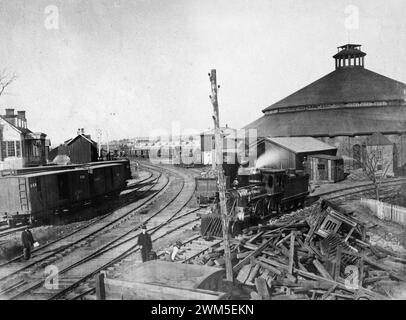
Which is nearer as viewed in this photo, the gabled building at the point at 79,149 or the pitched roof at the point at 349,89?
the gabled building at the point at 79,149

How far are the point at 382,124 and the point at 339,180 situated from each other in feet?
43.5

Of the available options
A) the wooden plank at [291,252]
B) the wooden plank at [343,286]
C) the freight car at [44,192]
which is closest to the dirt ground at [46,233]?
the freight car at [44,192]

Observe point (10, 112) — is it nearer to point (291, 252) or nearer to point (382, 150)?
point (291, 252)

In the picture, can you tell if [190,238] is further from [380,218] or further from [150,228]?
[380,218]

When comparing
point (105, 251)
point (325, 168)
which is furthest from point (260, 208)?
point (325, 168)

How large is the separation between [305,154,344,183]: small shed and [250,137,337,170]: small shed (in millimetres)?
1060

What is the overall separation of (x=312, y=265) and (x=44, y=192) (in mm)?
15083

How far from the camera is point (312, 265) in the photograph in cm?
1231

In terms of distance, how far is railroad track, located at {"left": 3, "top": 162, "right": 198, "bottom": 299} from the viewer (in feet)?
35.9

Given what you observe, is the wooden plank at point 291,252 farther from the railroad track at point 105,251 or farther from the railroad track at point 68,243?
the railroad track at point 68,243

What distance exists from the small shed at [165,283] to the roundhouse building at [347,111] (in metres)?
35.8

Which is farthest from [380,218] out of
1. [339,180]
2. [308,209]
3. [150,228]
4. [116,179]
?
[116,179]

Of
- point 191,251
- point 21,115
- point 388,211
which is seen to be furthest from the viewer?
point 21,115

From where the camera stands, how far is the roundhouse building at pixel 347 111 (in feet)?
144
